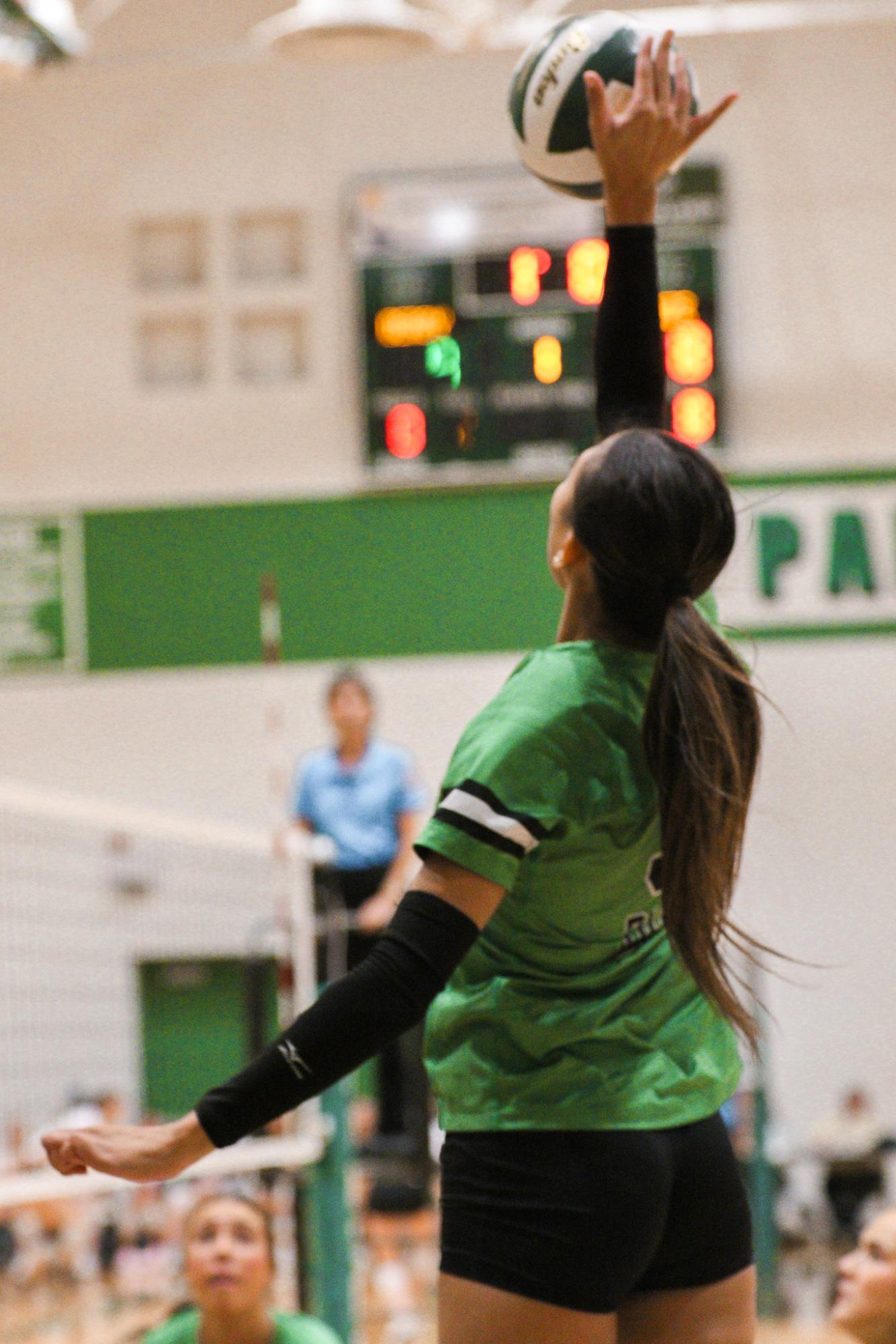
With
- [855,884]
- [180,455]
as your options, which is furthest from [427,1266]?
[180,455]

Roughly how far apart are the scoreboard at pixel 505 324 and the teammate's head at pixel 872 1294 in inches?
247

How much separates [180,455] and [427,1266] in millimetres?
4466

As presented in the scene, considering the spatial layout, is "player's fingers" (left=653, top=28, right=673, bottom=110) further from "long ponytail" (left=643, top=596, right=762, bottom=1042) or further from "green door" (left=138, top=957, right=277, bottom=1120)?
"green door" (left=138, top=957, right=277, bottom=1120)

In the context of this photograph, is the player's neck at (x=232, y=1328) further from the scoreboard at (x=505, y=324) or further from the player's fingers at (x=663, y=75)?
the scoreboard at (x=505, y=324)

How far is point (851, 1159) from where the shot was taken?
8.25m

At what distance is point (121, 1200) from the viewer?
26.9 feet

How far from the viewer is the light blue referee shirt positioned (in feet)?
23.0

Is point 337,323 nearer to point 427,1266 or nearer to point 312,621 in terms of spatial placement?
point 312,621

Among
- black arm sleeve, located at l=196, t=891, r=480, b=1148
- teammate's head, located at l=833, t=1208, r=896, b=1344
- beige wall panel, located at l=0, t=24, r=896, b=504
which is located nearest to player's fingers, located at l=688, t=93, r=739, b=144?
black arm sleeve, located at l=196, t=891, r=480, b=1148

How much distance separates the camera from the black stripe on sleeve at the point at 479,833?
5.31 ft

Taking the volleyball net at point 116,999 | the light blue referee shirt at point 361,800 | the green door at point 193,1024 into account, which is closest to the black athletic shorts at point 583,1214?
the light blue referee shirt at point 361,800

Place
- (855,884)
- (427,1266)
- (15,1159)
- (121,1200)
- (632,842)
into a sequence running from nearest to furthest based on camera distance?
(632,842)
(15,1159)
(427,1266)
(121,1200)
(855,884)

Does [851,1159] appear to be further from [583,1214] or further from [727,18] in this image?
[583,1214]

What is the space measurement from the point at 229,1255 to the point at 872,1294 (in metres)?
1.40
